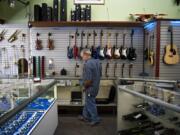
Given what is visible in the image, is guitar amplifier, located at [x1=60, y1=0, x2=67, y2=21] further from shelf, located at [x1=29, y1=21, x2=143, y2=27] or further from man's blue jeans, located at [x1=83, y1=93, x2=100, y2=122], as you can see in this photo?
man's blue jeans, located at [x1=83, y1=93, x2=100, y2=122]

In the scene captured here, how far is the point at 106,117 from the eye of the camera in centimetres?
618

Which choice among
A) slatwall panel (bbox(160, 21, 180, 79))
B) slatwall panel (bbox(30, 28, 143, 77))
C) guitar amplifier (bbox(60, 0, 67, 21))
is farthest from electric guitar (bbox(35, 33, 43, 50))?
slatwall panel (bbox(160, 21, 180, 79))

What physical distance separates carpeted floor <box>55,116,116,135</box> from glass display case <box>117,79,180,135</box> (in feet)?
2.64

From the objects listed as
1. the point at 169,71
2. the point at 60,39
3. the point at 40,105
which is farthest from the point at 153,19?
the point at 40,105

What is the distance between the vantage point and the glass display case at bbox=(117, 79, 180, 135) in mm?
2935

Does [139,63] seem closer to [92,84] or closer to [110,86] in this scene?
[110,86]

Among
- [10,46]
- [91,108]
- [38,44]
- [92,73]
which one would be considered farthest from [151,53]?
[10,46]

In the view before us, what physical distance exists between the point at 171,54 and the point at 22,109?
13.2ft

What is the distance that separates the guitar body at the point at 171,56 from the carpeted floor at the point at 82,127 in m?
1.82

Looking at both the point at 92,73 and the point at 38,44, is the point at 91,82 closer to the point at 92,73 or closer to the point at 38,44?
the point at 92,73

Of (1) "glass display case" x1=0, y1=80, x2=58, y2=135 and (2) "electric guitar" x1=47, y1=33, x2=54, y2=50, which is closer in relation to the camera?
(1) "glass display case" x1=0, y1=80, x2=58, y2=135

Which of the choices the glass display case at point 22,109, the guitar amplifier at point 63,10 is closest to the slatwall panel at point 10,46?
the guitar amplifier at point 63,10

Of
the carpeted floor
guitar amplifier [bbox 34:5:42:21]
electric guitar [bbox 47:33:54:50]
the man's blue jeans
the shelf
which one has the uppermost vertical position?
guitar amplifier [bbox 34:5:42:21]

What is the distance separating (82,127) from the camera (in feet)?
17.4
